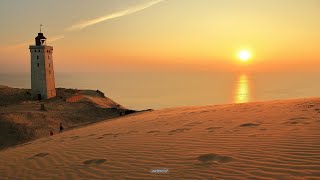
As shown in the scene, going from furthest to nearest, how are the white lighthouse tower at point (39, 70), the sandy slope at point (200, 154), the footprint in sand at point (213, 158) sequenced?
the white lighthouse tower at point (39, 70)
the footprint in sand at point (213, 158)
the sandy slope at point (200, 154)

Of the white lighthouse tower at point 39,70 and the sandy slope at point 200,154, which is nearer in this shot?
the sandy slope at point 200,154

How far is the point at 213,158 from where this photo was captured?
613cm

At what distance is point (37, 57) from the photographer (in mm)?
39719

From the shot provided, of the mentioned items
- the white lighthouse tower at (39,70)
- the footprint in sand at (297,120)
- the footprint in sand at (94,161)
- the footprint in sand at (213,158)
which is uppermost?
the white lighthouse tower at (39,70)

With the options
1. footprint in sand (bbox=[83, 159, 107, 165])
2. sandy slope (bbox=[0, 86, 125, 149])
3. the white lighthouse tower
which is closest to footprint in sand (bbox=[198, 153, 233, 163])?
footprint in sand (bbox=[83, 159, 107, 165])

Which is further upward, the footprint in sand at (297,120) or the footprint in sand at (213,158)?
the footprint in sand at (297,120)

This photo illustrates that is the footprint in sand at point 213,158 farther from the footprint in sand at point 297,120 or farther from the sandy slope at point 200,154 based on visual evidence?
the footprint in sand at point 297,120

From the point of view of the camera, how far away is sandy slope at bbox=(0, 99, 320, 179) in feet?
17.6

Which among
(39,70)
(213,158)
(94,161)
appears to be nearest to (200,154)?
(213,158)

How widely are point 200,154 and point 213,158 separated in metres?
0.44

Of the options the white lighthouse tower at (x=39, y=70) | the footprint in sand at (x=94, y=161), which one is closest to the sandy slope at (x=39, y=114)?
the white lighthouse tower at (x=39, y=70)

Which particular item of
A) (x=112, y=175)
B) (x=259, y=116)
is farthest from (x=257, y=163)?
(x=259, y=116)

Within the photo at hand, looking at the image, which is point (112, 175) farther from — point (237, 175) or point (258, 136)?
point (258, 136)

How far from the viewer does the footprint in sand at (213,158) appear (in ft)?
19.4
